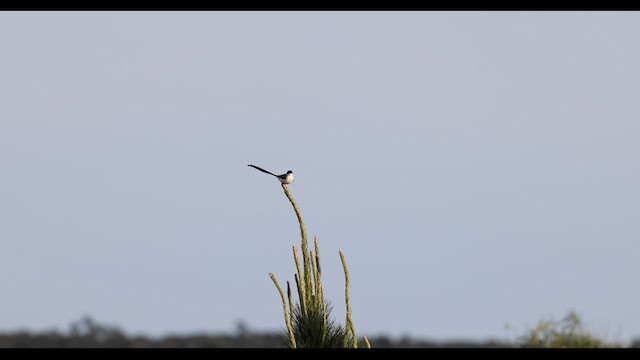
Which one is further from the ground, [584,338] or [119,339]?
[119,339]

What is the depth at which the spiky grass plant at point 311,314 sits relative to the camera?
8.56 metres

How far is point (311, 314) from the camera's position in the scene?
8.91 m

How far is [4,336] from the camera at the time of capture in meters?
28.0

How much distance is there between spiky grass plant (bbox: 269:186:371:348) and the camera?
8.56 m
